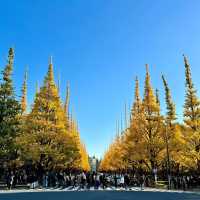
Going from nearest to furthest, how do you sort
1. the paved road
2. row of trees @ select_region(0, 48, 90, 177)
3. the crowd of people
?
the paved road < row of trees @ select_region(0, 48, 90, 177) < the crowd of people

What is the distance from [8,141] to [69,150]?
31.5 ft

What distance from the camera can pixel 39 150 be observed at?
1244 inches

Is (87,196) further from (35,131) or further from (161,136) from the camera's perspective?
(161,136)

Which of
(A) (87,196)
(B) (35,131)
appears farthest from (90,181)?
(A) (87,196)

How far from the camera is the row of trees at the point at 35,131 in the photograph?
2905 cm

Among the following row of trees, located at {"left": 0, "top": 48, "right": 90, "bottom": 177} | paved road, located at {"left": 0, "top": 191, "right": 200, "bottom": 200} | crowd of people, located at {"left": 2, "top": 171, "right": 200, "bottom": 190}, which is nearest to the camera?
paved road, located at {"left": 0, "top": 191, "right": 200, "bottom": 200}

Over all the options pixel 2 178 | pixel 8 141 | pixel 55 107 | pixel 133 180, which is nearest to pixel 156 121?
pixel 133 180

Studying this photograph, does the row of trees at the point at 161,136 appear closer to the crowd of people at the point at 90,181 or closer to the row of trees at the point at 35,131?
the crowd of people at the point at 90,181

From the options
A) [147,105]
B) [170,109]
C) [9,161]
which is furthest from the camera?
[170,109]

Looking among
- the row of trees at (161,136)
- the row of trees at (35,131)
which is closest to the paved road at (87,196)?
the row of trees at (35,131)

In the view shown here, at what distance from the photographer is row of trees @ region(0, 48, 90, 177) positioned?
29.1m

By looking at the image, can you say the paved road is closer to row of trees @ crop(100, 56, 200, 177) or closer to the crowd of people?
the crowd of people

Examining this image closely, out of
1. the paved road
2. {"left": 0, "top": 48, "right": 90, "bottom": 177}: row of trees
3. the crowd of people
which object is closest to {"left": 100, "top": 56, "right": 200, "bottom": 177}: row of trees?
the crowd of people

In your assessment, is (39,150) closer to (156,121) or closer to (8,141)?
(8,141)
